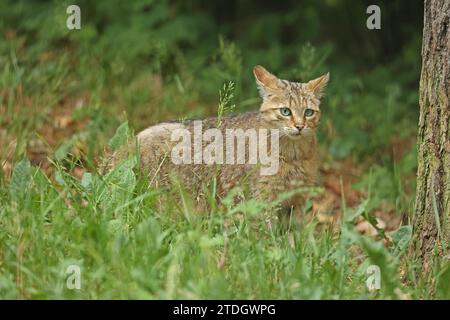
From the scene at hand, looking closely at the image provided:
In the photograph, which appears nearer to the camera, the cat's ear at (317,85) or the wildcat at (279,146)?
the wildcat at (279,146)

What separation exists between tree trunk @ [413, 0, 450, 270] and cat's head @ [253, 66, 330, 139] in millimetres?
970

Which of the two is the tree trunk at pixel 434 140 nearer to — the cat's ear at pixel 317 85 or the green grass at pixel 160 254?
the green grass at pixel 160 254

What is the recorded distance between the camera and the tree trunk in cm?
445

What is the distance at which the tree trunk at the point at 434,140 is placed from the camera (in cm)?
445

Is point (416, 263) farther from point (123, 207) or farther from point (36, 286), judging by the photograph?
point (36, 286)

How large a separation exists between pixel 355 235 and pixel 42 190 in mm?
1692

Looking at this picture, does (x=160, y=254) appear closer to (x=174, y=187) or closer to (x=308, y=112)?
(x=174, y=187)

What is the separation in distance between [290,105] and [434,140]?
3.78 ft

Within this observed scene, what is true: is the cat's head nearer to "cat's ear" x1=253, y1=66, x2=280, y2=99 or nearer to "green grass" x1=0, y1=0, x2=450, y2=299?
"cat's ear" x1=253, y1=66, x2=280, y2=99

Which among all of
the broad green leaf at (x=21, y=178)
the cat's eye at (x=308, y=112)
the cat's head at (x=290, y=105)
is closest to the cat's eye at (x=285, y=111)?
the cat's head at (x=290, y=105)

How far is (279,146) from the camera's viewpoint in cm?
555

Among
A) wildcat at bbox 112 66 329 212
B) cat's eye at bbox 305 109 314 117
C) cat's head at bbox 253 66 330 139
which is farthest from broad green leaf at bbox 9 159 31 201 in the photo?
cat's eye at bbox 305 109 314 117

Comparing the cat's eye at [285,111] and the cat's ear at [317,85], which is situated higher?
the cat's ear at [317,85]
